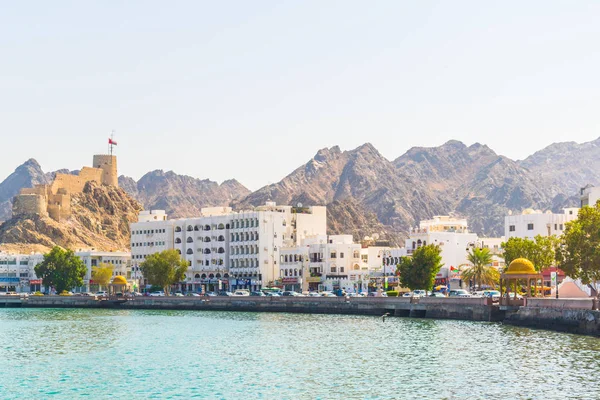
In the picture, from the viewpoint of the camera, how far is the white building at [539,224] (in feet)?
477

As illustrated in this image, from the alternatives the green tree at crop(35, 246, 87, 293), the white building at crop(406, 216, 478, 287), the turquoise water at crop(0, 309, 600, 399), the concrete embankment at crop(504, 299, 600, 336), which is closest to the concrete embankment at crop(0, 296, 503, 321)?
the turquoise water at crop(0, 309, 600, 399)

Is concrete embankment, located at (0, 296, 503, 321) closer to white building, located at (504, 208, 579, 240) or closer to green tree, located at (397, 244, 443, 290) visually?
green tree, located at (397, 244, 443, 290)

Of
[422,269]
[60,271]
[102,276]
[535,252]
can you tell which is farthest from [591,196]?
[60,271]

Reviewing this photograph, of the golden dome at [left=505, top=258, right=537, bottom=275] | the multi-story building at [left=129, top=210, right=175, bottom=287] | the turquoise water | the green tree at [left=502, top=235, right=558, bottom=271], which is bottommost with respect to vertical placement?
the turquoise water

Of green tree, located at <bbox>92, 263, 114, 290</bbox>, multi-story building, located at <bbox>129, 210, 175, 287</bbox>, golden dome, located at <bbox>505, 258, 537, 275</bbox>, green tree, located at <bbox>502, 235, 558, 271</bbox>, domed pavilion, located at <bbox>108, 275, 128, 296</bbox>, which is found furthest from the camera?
green tree, located at <bbox>92, 263, 114, 290</bbox>

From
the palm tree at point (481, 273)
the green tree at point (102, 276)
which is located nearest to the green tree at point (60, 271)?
the green tree at point (102, 276)

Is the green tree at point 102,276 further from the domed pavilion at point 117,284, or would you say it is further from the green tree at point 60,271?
the domed pavilion at point 117,284

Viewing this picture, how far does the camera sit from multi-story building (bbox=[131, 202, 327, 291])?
17250 cm

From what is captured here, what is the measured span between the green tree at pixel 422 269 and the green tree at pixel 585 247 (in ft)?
114

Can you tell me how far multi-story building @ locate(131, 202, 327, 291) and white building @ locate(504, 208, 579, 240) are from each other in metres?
46.8

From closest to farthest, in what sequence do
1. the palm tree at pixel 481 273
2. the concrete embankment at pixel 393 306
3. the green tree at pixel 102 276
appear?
the concrete embankment at pixel 393 306
the palm tree at pixel 481 273
the green tree at pixel 102 276

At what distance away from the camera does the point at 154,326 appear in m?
103

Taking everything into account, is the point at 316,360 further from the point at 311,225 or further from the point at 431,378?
the point at 311,225

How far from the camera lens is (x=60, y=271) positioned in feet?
599
